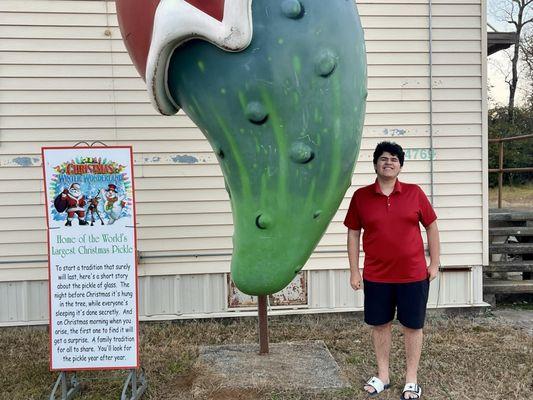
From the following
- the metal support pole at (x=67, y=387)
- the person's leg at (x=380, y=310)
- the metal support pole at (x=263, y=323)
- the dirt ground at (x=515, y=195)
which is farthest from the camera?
the dirt ground at (x=515, y=195)

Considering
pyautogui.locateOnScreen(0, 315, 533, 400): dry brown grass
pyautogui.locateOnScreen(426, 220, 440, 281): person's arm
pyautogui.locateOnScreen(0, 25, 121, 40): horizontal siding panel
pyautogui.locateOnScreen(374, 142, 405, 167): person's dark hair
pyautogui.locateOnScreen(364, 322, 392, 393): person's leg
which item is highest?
pyautogui.locateOnScreen(0, 25, 121, 40): horizontal siding panel

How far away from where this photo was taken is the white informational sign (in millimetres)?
3195

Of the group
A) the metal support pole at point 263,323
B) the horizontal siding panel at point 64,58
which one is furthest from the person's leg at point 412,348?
the horizontal siding panel at point 64,58

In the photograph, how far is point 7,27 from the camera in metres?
4.93

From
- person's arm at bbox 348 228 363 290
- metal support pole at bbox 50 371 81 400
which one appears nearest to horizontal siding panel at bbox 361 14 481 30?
person's arm at bbox 348 228 363 290

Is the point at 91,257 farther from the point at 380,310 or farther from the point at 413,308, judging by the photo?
the point at 413,308

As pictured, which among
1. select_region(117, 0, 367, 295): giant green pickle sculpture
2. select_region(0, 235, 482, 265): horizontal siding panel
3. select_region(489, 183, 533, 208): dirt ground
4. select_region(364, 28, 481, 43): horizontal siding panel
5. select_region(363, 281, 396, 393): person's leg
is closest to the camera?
select_region(117, 0, 367, 295): giant green pickle sculpture

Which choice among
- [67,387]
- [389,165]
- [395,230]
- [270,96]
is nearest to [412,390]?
[395,230]

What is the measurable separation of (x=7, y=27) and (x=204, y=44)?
4.19 metres

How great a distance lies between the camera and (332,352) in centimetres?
446

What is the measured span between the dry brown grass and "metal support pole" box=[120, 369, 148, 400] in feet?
0.21

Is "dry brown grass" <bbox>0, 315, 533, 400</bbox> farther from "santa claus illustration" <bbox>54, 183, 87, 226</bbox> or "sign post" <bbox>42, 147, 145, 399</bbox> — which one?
"santa claus illustration" <bbox>54, 183, 87, 226</bbox>

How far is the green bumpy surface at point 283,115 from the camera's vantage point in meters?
1.52

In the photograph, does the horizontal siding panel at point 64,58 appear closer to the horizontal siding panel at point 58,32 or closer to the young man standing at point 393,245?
the horizontal siding panel at point 58,32
